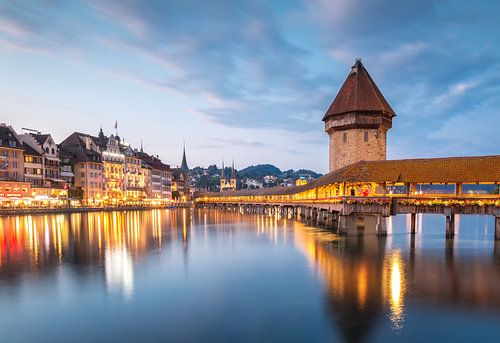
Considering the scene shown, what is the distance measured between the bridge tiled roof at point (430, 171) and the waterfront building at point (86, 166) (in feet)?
251

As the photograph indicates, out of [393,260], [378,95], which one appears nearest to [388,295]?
[393,260]

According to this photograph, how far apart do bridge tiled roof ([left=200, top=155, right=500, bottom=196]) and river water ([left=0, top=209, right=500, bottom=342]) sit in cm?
585

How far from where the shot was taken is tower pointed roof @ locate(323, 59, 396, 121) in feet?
162

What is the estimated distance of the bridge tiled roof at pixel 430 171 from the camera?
101ft

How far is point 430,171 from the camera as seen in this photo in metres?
32.8

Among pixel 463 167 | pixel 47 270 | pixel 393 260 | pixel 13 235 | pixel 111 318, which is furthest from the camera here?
pixel 13 235

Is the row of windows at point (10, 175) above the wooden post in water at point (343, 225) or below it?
above

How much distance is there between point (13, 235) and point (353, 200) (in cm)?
3386

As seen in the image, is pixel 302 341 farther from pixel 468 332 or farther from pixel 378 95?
pixel 378 95

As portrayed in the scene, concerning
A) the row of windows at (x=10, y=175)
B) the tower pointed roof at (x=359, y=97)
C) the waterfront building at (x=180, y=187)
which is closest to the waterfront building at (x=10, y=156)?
the row of windows at (x=10, y=175)

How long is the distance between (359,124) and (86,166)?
7177 centimetres

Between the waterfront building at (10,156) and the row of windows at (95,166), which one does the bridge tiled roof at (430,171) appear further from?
the row of windows at (95,166)

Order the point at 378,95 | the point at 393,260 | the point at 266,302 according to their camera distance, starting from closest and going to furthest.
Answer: the point at 266,302 < the point at 393,260 < the point at 378,95

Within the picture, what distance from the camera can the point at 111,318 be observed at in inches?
577
